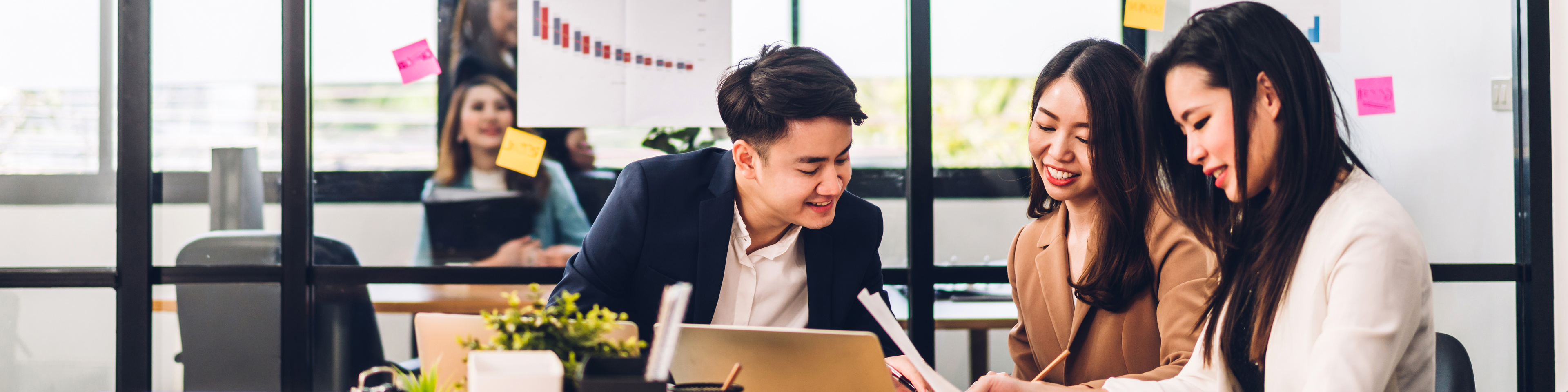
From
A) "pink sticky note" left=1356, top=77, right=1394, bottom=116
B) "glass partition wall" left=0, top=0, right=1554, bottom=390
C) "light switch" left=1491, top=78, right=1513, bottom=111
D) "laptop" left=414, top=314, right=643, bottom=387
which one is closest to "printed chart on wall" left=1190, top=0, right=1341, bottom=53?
"glass partition wall" left=0, top=0, right=1554, bottom=390

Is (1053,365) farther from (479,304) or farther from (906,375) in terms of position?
(479,304)

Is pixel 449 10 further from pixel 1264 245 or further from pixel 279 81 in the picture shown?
pixel 1264 245

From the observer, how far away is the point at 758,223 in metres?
1.59

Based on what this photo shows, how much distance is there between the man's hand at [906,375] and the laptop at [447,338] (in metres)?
0.42

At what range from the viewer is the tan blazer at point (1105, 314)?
1283 millimetres

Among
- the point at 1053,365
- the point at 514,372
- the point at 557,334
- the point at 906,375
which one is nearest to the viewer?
the point at 514,372

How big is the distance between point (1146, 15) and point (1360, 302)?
1.55 metres

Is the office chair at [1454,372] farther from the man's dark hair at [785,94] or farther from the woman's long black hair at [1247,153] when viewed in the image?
the man's dark hair at [785,94]

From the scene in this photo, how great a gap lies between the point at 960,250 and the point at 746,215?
3.07 ft

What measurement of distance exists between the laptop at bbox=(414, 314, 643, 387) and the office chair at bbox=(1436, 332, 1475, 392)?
1440 mm

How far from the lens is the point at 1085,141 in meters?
A: 1.38

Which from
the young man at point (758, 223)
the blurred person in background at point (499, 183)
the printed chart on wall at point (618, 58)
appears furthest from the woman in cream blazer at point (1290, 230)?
the blurred person in background at point (499, 183)

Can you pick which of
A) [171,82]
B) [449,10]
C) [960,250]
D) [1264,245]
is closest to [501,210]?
[449,10]

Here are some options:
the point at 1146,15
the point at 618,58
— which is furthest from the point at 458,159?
the point at 1146,15
